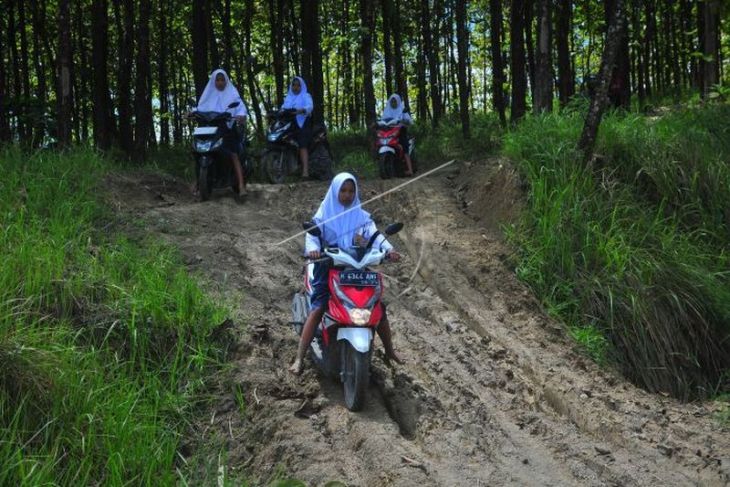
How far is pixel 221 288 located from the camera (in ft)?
22.4

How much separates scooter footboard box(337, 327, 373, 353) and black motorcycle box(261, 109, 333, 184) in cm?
726

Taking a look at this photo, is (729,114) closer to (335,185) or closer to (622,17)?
(622,17)

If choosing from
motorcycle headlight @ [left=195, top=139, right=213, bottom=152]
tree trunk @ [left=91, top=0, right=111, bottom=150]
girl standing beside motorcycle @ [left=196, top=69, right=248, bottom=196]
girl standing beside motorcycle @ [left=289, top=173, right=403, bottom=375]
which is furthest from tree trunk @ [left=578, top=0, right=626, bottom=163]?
tree trunk @ [left=91, top=0, right=111, bottom=150]

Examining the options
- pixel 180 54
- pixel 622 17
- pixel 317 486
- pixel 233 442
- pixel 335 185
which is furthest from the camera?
pixel 180 54

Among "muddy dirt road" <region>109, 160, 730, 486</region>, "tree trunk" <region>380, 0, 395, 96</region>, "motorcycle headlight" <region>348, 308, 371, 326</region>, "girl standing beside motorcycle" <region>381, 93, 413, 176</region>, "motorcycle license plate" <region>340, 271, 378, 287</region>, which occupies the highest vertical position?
"tree trunk" <region>380, 0, 395, 96</region>

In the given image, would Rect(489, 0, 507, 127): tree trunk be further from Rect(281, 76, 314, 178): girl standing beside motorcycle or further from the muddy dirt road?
the muddy dirt road

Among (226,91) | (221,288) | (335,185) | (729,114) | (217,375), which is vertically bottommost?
(217,375)

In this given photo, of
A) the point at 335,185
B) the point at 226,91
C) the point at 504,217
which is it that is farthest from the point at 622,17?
the point at 226,91

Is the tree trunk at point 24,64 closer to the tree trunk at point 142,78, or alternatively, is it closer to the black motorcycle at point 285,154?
the tree trunk at point 142,78

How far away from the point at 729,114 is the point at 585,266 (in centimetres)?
457

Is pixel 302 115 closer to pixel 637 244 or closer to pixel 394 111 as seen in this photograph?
pixel 394 111

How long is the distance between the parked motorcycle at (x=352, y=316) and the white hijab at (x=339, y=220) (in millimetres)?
298

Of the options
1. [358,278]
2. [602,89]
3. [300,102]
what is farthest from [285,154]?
[358,278]

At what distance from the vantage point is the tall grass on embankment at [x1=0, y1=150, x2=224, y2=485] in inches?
168
